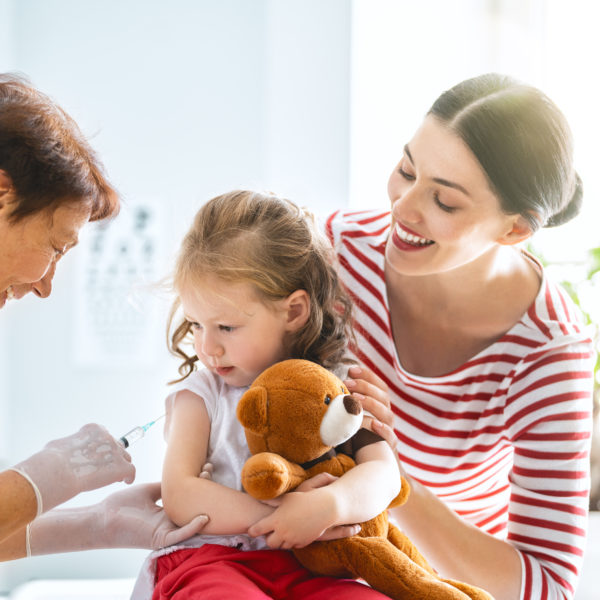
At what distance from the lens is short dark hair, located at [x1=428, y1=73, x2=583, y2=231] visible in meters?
1.19

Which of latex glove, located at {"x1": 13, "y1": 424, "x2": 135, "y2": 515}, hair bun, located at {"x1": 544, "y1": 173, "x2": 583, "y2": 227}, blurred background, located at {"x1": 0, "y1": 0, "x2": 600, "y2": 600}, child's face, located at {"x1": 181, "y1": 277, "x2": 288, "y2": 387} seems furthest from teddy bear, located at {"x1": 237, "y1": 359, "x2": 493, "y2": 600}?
blurred background, located at {"x1": 0, "y1": 0, "x2": 600, "y2": 600}

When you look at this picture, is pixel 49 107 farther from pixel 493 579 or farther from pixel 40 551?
pixel 493 579

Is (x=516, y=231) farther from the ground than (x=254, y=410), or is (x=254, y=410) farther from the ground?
(x=516, y=231)

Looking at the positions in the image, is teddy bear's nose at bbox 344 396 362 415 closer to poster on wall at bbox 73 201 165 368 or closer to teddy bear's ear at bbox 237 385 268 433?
teddy bear's ear at bbox 237 385 268 433

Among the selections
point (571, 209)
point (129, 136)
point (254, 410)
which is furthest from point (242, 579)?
point (129, 136)

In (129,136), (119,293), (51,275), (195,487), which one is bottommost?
(119,293)

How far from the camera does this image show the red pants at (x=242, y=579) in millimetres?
923

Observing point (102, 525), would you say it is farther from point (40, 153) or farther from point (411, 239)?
point (411, 239)

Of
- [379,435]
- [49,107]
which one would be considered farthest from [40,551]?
[49,107]

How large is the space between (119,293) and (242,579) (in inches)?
70.2

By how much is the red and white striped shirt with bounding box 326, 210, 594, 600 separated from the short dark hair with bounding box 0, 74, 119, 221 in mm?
596

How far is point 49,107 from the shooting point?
3.31 ft

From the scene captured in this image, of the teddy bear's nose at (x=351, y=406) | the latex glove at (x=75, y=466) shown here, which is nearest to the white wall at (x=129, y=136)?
the latex glove at (x=75, y=466)

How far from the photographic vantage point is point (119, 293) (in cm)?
258
